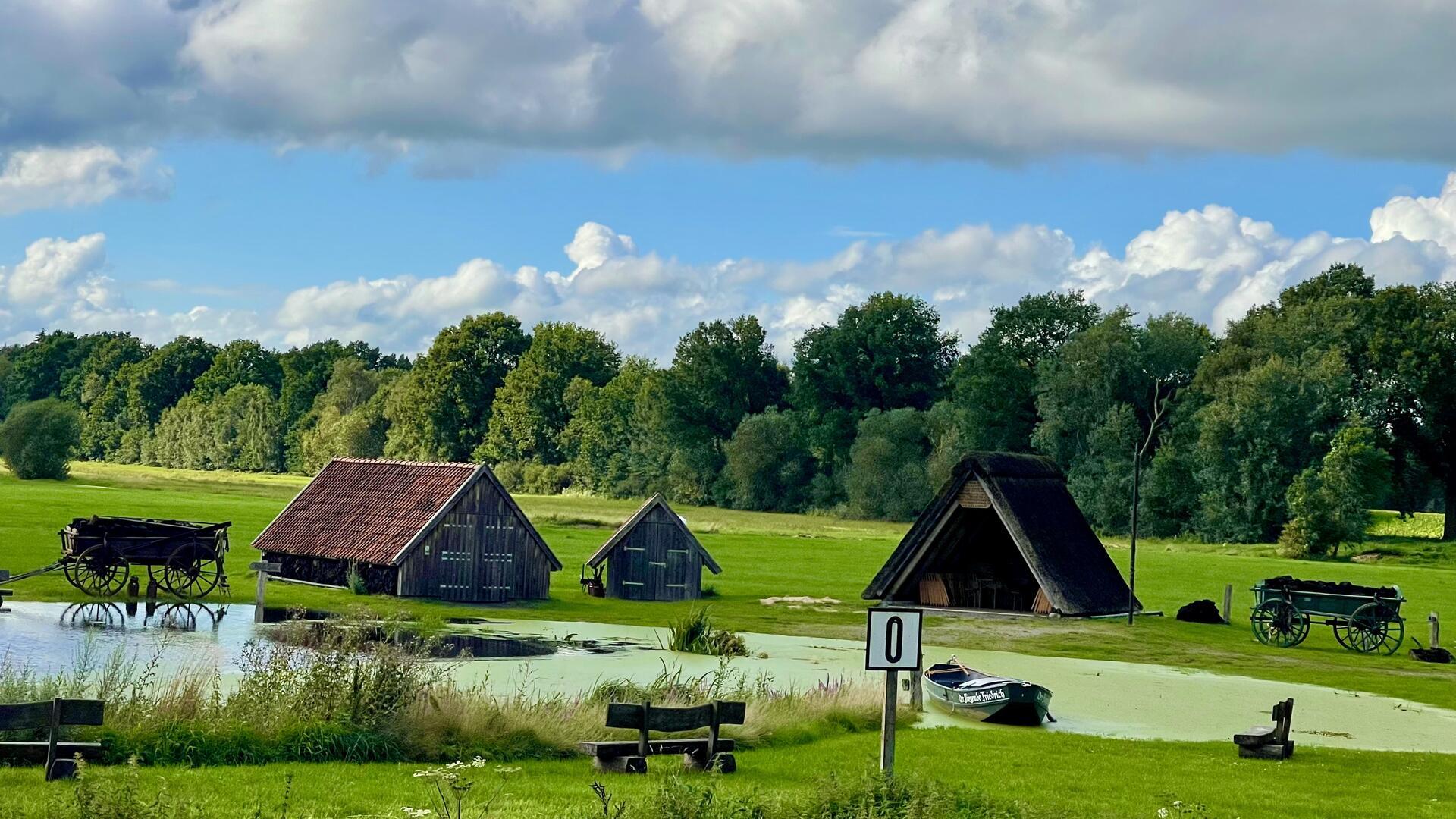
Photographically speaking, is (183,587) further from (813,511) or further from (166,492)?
(813,511)

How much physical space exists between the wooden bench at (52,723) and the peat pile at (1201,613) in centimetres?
3383

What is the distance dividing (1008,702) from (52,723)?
44.2ft

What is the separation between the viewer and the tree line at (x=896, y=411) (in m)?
83.4

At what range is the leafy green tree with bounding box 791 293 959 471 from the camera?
116625 mm

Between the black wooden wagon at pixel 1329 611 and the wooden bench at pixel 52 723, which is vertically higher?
the black wooden wagon at pixel 1329 611

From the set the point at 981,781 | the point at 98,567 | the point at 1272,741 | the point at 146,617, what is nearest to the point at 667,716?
the point at 981,781

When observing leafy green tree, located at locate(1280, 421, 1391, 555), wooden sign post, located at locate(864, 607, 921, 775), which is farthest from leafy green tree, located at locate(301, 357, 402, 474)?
wooden sign post, located at locate(864, 607, 921, 775)

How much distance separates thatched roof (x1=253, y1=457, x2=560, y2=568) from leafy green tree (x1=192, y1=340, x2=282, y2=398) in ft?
435

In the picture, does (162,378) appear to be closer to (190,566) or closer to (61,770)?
(190,566)

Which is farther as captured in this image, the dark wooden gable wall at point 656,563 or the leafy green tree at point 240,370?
the leafy green tree at point 240,370

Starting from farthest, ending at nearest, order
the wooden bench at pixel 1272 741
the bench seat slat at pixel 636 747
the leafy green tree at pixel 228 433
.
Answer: the leafy green tree at pixel 228 433 < the wooden bench at pixel 1272 741 < the bench seat slat at pixel 636 747

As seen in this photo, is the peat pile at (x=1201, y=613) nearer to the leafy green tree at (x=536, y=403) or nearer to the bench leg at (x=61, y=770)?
the bench leg at (x=61, y=770)

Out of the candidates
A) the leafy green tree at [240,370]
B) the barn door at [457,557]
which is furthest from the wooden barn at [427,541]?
the leafy green tree at [240,370]

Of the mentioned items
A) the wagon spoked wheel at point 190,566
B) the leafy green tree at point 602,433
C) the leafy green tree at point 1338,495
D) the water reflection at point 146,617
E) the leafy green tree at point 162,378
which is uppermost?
the leafy green tree at point 162,378
